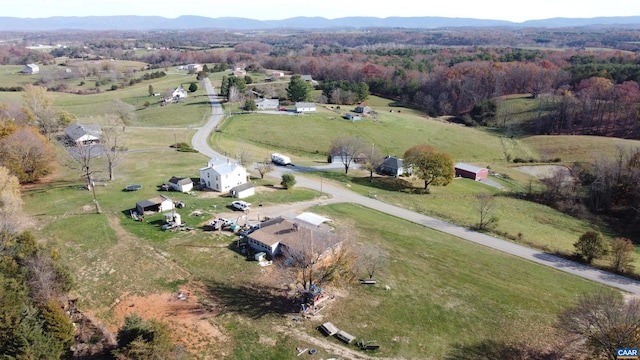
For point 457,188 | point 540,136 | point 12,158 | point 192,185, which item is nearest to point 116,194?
point 192,185

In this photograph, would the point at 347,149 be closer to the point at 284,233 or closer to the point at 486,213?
the point at 486,213

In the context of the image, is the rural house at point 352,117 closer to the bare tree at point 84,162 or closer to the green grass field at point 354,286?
the green grass field at point 354,286

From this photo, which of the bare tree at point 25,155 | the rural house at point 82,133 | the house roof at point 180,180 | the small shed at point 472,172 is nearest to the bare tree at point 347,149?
the small shed at point 472,172

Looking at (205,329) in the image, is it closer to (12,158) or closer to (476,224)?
(476,224)

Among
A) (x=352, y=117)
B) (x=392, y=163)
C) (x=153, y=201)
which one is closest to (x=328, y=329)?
(x=153, y=201)

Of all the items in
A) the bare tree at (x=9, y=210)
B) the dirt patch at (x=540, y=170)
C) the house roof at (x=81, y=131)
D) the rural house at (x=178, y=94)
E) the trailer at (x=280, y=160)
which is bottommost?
the dirt patch at (x=540, y=170)

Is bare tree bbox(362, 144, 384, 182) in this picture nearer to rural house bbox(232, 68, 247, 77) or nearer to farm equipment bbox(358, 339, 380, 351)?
farm equipment bbox(358, 339, 380, 351)
